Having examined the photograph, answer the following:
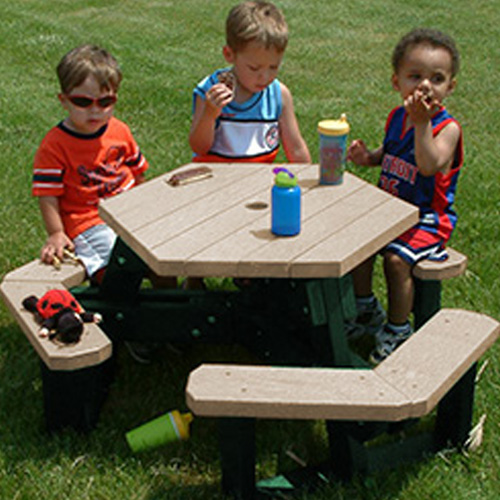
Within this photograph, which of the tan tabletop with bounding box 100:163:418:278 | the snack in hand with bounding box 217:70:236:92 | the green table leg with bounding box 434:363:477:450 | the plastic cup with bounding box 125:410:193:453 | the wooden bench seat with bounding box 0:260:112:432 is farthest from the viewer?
the snack in hand with bounding box 217:70:236:92

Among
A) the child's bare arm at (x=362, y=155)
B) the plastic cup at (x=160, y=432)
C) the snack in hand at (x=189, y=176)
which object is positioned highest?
the snack in hand at (x=189, y=176)

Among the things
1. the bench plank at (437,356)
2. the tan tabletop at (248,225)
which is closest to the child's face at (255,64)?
the tan tabletop at (248,225)

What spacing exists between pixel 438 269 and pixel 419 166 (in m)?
0.46

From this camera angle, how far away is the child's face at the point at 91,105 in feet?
12.6

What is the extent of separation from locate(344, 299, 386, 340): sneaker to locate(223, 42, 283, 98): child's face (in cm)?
122

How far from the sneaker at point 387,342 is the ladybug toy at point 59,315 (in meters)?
1.36

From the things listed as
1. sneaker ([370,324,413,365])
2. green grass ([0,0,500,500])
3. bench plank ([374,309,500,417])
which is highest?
bench plank ([374,309,500,417])

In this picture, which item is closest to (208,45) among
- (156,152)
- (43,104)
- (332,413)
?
(43,104)

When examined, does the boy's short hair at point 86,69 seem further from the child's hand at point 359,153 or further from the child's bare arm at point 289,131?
the child's hand at point 359,153

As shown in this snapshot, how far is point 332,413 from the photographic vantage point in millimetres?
2727

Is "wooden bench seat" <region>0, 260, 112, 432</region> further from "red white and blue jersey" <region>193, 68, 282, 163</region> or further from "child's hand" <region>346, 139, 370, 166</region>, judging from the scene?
"child's hand" <region>346, 139, 370, 166</region>

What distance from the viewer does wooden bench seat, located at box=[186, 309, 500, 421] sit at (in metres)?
2.72

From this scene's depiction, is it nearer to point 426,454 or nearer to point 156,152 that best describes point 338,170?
point 426,454

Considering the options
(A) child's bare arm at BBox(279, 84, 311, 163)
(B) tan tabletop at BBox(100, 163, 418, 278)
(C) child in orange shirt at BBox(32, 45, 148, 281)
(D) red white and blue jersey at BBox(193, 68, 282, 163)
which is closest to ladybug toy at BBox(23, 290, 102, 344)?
(B) tan tabletop at BBox(100, 163, 418, 278)
